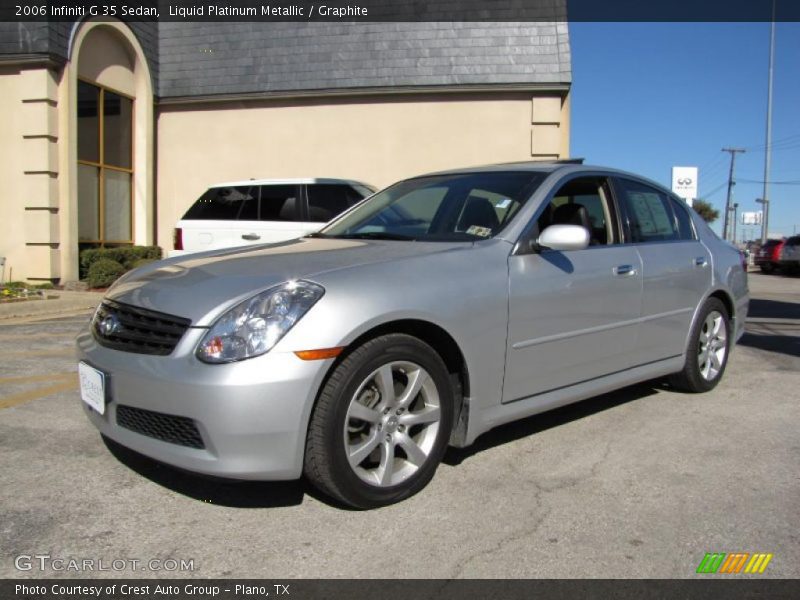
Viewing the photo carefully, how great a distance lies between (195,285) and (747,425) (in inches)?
138

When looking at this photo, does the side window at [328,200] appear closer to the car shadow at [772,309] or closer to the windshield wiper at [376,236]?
the windshield wiper at [376,236]

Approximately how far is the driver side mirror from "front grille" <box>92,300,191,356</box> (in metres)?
1.81

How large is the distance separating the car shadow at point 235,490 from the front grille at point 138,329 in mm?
556

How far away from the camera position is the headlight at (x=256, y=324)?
261 centimetres

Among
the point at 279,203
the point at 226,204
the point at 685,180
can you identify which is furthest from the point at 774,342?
the point at 685,180

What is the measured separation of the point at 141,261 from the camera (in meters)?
12.7

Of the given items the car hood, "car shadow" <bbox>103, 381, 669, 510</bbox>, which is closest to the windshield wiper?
the car hood

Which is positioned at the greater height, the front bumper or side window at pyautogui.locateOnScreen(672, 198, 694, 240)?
side window at pyautogui.locateOnScreen(672, 198, 694, 240)

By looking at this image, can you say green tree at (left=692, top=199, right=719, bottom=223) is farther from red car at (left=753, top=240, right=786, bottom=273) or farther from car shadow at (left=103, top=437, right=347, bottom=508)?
car shadow at (left=103, top=437, right=347, bottom=508)

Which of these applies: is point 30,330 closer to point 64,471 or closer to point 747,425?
point 64,471

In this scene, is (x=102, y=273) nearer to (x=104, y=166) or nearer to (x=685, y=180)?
(x=104, y=166)

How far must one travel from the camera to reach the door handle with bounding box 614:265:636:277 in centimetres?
400

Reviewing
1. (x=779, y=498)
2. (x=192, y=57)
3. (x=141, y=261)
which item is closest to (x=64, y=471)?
(x=779, y=498)

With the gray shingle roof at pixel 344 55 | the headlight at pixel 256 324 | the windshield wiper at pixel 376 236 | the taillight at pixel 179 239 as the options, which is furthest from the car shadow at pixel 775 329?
the taillight at pixel 179 239
